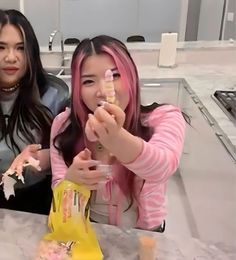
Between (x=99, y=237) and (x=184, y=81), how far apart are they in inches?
67.7

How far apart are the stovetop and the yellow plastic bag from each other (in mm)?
1080

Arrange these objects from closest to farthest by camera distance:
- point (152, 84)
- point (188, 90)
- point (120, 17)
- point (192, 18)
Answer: point (188, 90) → point (152, 84) → point (192, 18) → point (120, 17)

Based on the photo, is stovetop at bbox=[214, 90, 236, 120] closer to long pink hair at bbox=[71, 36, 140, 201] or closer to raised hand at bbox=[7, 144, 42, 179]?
long pink hair at bbox=[71, 36, 140, 201]

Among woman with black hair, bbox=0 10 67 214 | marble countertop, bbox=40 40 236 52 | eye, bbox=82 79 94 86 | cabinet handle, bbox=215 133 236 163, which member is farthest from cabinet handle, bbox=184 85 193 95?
eye, bbox=82 79 94 86

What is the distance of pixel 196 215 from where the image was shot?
7.09ft

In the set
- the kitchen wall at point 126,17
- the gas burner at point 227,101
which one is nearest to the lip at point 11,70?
the gas burner at point 227,101

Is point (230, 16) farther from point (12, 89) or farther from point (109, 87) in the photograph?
point (109, 87)

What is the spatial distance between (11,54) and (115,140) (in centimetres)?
65

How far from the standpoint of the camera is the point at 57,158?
3.82 feet

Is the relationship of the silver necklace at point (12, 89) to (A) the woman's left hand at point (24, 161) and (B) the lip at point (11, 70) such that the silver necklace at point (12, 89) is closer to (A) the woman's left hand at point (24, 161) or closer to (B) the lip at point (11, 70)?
(B) the lip at point (11, 70)

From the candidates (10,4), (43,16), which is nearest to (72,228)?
(10,4)

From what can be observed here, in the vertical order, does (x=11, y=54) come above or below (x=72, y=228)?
above

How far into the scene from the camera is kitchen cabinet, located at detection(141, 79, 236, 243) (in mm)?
1634

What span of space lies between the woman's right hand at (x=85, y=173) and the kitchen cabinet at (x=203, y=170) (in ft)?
2.59
